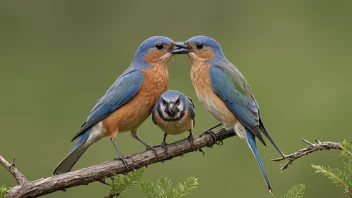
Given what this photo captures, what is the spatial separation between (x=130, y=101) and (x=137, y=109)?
129 millimetres

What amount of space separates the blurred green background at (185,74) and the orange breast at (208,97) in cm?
303

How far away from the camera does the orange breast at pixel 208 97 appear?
24.2 ft

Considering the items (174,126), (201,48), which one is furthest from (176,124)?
(201,48)

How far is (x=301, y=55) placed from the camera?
1309cm

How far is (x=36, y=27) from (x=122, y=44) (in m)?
1.86

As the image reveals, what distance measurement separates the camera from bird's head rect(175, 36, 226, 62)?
7773mm

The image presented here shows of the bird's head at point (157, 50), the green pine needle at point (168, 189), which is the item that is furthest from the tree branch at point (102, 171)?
the bird's head at point (157, 50)

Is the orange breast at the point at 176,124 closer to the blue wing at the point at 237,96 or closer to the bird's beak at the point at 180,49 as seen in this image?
the blue wing at the point at 237,96

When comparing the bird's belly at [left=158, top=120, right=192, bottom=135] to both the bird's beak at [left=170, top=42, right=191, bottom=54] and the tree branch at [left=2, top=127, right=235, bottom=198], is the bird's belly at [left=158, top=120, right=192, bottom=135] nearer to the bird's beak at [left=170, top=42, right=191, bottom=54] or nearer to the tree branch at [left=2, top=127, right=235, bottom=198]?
the tree branch at [left=2, top=127, right=235, bottom=198]

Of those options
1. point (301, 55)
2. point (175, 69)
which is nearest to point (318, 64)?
point (301, 55)

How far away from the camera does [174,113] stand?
22.6 ft

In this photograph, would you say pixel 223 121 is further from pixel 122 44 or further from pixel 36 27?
pixel 36 27

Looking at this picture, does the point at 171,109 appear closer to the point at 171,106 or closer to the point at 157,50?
the point at 171,106

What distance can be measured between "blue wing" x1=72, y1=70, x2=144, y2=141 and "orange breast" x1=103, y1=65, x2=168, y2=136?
0.12ft
